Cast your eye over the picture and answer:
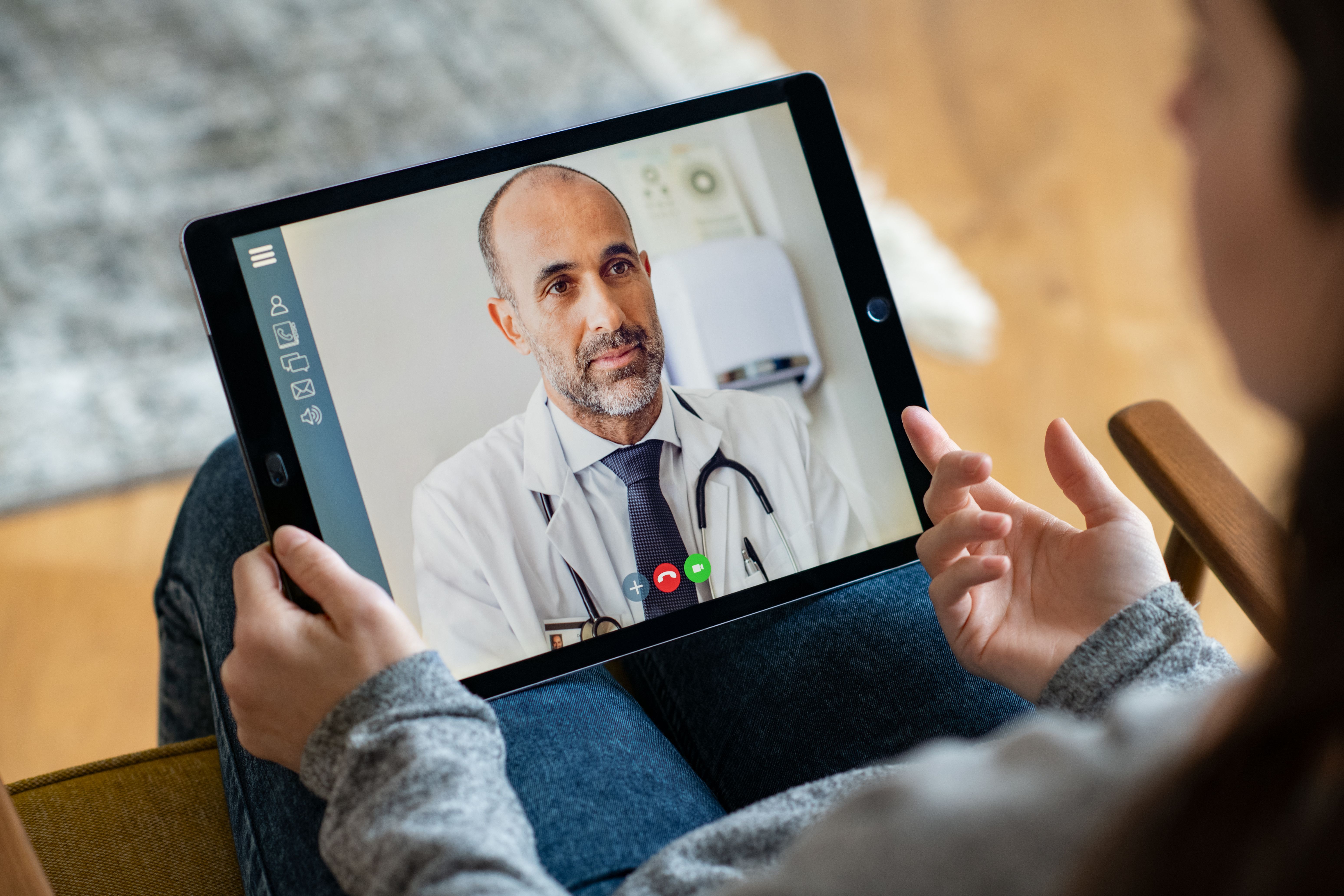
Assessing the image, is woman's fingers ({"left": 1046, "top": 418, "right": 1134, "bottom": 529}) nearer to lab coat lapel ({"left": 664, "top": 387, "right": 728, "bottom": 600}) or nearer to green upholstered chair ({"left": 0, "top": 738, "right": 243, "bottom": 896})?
lab coat lapel ({"left": 664, "top": 387, "right": 728, "bottom": 600})

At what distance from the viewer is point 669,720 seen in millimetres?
719

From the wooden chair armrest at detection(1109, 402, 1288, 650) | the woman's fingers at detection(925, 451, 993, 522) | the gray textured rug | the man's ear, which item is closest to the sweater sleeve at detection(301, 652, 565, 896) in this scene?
the man's ear

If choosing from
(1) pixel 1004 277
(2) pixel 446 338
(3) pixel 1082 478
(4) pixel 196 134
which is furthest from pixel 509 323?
(4) pixel 196 134

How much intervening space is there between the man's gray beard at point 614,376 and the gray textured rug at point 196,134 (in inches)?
34.7

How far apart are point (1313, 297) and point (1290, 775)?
0.60 feet

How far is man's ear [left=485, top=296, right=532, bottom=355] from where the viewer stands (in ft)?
1.99

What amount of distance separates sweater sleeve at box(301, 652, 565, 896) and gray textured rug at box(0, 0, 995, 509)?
0.98 meters

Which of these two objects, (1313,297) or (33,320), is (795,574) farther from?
(33,320)

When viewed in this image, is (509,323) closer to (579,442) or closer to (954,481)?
(579,442)

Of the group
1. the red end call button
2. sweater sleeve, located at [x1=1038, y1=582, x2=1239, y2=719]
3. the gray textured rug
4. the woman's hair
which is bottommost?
sweater sleeve, located at [x1=1038, y1=582, x2=1239, y2=719]

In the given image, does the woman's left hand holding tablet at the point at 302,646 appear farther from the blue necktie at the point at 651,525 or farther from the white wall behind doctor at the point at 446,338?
the blue necktie at the point at 651,525

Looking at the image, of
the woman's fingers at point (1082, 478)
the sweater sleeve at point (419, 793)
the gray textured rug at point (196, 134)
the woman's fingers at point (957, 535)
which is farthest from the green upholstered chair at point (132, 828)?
the gray textured rug at point (196, 134)

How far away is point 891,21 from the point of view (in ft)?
5.98

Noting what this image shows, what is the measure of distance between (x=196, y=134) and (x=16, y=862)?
148 cm
